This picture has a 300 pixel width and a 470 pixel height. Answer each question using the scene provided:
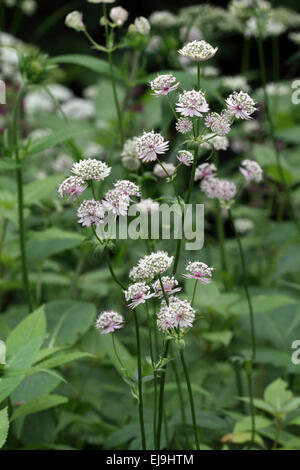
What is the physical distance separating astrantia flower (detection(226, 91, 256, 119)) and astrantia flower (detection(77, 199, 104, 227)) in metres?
0.21

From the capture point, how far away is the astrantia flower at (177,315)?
0.81 meters

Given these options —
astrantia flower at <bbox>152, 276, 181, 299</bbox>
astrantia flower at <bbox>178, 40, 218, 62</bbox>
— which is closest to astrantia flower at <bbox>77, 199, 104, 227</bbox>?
astrantia flower at <bbox>152, 276, 181, 299</bbox>

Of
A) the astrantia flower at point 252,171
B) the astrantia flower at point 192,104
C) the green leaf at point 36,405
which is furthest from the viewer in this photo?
the green leaf at point 36,405

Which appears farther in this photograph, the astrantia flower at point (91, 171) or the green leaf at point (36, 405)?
the green leaf at point (36, 405)

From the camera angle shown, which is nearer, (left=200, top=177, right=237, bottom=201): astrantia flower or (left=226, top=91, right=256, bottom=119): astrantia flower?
(left=226, top=91, right=256, bottom=119): astrantia flower

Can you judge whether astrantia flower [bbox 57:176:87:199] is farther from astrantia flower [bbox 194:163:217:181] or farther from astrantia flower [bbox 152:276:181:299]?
astrantia flower [bbox 194:163:217:181]

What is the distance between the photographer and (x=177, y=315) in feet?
2.66

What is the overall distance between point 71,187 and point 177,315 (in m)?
0.21

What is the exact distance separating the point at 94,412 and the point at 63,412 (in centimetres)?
27

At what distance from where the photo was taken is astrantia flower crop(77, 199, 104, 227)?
2.66 ft

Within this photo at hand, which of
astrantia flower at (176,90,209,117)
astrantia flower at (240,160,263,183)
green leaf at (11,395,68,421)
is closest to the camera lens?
astrantia flower at (176,90,209,117)

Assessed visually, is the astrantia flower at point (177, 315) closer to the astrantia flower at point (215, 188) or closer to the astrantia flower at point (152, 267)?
the astrantia flower at point (152, 267)

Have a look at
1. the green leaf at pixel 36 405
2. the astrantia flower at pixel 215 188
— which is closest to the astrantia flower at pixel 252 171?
the astrantia flower at pixel 215 188

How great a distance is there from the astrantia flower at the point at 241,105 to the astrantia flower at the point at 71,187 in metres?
0.22
